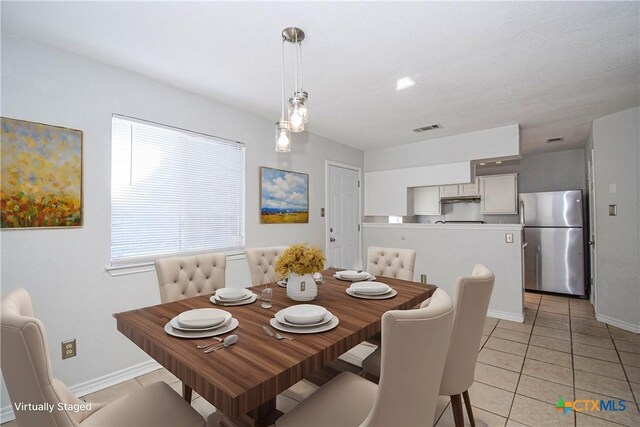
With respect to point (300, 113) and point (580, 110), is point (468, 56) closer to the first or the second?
point (300, 113)

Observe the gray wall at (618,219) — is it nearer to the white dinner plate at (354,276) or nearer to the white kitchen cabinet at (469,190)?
the white kitchen cabinet at (469,190)

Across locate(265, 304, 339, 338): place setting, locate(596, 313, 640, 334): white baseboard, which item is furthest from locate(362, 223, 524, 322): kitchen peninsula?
locate(265, 304, 339, 338): place setting

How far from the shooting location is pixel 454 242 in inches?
163

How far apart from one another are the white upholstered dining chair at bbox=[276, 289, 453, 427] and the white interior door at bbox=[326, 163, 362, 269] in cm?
320

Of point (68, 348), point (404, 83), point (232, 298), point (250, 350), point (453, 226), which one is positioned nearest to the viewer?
point (250, 350)

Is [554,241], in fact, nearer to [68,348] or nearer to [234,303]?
[234,303]

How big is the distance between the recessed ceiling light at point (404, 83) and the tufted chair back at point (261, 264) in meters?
1.87

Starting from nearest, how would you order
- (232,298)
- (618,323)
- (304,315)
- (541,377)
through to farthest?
1. (304,315)
2. (232,298)
3. (541,377)
4. (618,323)

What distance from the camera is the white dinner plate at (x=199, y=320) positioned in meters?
1.22

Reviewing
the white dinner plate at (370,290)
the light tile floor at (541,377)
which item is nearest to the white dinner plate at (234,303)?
the white dinner plate at (370,290)

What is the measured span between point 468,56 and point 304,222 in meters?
2.57

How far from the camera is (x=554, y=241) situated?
4.77 meters

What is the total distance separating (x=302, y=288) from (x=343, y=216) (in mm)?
3022

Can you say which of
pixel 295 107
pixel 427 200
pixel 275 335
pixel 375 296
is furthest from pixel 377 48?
pixel 427 200
